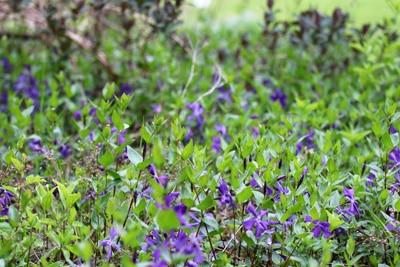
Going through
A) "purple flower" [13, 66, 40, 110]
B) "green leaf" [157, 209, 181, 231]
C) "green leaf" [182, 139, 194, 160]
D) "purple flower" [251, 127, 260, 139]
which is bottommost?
"purple flower" [13, 66, 40, 110]

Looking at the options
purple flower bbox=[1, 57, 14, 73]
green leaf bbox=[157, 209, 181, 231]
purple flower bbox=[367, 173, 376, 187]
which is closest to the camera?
green leaf bbox=[157, 209, 181, 231]

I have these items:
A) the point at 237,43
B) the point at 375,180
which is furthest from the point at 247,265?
the point at 237,43

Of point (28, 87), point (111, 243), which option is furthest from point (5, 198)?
point (28, 87)

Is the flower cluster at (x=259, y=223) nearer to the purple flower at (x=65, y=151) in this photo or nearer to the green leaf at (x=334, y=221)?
the green leaf at (x=334, y=221)

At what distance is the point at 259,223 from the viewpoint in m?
1.56

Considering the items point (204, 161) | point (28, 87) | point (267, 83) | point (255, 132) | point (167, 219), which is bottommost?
point (28, 87)

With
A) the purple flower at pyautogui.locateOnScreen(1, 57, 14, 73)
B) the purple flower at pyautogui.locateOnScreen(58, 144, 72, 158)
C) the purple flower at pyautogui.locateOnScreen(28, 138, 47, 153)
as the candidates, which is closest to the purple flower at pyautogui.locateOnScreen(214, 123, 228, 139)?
the purple flower at pyautogui.locateOnScreen(58, 144, 72, 158)

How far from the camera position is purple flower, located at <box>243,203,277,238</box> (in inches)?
60.8

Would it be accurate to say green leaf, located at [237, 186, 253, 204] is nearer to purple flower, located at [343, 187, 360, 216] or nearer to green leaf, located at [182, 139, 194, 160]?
green leaf, located at [182, 139, 194, 160]

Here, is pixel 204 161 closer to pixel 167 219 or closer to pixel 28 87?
pixel 167 219

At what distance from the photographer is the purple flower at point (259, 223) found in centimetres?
154

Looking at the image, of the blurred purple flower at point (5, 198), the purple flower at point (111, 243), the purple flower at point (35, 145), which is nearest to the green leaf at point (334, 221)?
the purple flower at point (111, 243)

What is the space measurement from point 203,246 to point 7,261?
57 centimetres

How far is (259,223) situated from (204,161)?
0.94 feet
